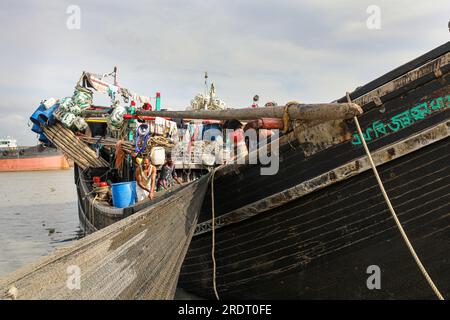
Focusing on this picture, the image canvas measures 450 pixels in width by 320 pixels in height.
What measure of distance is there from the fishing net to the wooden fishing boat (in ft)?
2.35

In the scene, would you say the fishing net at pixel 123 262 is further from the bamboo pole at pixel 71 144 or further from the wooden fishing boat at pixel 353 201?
the bamboo pole at pixel 71 144

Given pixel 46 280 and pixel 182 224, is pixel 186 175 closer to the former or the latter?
pixel 182 224

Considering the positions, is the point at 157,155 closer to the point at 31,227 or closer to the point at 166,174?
the point at 166,174

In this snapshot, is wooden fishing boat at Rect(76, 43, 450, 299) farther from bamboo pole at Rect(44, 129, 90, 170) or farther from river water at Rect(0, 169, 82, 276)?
bamboo pole at Rect(44, 129, 90, 170)

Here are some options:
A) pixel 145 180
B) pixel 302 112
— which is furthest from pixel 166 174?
pixel 302 112

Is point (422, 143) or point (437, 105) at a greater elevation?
point (437, 105)

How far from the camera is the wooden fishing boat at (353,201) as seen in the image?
10.0 feet

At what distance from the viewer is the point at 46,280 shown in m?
2.20

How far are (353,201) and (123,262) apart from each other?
6.50 ft

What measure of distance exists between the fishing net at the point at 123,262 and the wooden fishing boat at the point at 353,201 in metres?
0.72

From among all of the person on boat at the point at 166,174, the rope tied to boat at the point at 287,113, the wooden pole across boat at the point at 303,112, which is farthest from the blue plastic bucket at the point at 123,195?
the rope tied to boat at the point at 287,113
